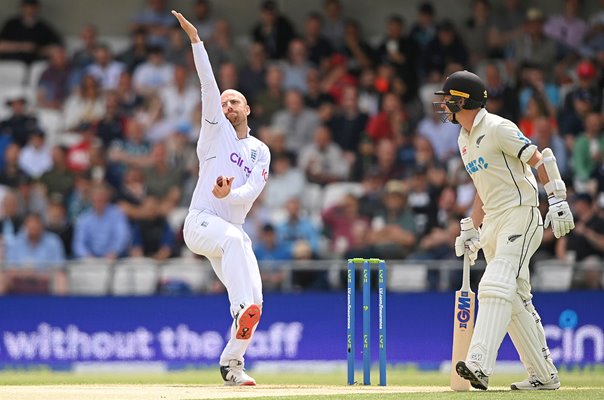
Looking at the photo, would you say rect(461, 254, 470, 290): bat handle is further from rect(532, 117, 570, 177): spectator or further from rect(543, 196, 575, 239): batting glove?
rect(532, 117, 570, 177): spectator

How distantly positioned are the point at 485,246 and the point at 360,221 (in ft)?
23.4

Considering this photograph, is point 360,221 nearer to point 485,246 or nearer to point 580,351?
point 580,351

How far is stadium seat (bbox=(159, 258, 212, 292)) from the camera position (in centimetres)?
1577

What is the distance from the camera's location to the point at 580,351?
15422 millimetres

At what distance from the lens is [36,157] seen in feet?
60.7

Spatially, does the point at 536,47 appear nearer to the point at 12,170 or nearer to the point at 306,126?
the point at 306,126

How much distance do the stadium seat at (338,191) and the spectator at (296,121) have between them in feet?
3.70

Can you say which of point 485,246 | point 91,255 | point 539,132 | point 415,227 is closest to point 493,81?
point 539,132

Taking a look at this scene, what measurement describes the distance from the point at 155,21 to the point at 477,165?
1159 cm

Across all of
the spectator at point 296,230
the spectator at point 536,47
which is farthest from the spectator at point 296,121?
the spectator at point 536,47

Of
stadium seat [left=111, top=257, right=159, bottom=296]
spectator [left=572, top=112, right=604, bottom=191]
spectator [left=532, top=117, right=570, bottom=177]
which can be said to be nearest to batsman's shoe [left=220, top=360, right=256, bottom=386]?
stadium seat [left=111, top=257, right=159, bottom=296]

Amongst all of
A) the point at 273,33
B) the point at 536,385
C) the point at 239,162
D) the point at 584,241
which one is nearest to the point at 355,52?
the point at 273,33

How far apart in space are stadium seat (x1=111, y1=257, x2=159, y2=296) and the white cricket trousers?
17.9ft

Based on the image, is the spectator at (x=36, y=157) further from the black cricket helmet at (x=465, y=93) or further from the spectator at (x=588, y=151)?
the black cricket helmet at (x=465, y=93)
